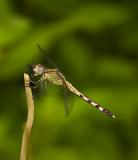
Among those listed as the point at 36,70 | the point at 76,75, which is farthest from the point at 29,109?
the point at 76,75

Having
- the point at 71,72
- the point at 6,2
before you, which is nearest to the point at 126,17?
the point at 71,72

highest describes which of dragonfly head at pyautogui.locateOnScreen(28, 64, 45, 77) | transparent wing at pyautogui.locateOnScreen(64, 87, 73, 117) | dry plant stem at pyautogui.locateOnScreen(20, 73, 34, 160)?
dragonfly head at pyautogui.locateOnScreen(28, 64, 45, 77)

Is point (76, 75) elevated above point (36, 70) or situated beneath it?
elevated above

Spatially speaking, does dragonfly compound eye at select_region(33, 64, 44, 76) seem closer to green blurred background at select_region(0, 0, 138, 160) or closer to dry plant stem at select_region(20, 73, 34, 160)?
dry plant stem at select_region(20, 73, 34, 160)

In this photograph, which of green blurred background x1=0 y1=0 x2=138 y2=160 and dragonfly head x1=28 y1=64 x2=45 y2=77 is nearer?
dragonfly head x1=28 y1=64 x2=45 y2=77

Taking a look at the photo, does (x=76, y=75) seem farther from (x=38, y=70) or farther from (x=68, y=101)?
(x=38, y=70)

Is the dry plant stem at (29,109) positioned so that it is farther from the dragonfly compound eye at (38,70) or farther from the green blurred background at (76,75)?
the green blurred background at (76,75)

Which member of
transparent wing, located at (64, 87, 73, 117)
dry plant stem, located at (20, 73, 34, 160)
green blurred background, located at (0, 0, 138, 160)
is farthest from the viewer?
green blurred background, located at (0, 0, 138, 160)

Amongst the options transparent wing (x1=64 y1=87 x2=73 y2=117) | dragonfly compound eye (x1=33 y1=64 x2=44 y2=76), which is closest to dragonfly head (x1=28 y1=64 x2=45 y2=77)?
dragonfly compound eye (x1=33 y1=64 x2=44 y2=76)

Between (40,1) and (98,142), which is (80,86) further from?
(40,1)
